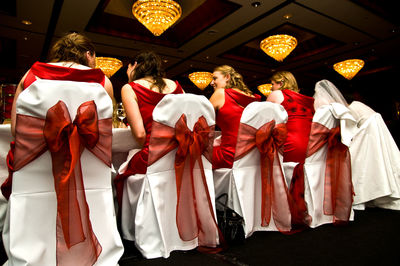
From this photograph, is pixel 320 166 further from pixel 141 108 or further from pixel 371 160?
pixel 141 108

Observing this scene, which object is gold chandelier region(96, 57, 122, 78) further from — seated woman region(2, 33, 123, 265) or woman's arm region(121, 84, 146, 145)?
seated woman region(2, 33, 123, 265)

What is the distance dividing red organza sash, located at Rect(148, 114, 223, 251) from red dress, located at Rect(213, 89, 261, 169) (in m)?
0.48

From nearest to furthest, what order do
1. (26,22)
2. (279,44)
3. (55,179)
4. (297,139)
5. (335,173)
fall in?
(55,179) → (335,173) → (297,139) → (26,22) → (279,44)

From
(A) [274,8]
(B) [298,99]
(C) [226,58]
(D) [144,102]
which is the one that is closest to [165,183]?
(D) [144,102]

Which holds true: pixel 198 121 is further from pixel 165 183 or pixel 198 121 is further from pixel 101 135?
pixel 101 135

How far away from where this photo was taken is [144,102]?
162cm

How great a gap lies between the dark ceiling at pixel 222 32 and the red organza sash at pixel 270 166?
1679mm

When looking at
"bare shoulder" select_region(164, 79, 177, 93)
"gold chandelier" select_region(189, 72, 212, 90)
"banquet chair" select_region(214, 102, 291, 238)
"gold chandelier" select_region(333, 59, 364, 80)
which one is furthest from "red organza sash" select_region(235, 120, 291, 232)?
"gold chandelier" select_region(189, 72, 212, 90)

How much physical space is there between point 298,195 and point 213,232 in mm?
824

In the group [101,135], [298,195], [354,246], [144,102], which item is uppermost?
[144,102]

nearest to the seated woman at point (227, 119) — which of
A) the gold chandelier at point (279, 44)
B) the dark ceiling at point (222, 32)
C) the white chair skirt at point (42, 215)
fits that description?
the white chair skirt at point (42, 215)

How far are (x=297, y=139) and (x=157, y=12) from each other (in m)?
2.84

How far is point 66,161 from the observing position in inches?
41.4

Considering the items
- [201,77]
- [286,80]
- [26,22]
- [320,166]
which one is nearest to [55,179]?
[320,166]
